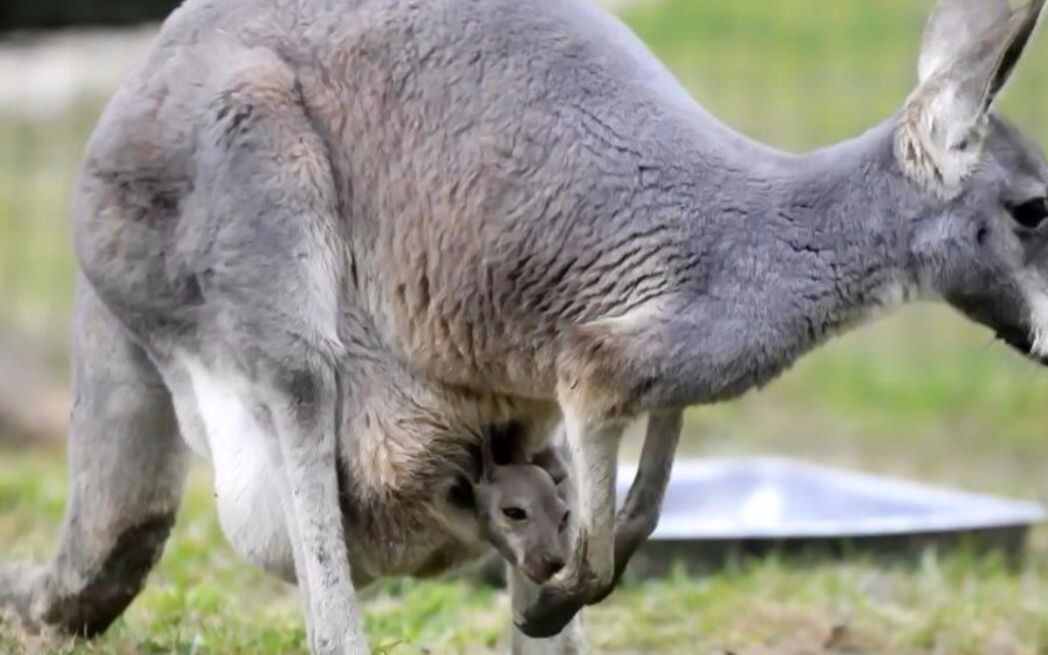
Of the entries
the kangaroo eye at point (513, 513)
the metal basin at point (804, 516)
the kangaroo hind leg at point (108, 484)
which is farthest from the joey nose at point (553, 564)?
the metal basin at point (804, 516)

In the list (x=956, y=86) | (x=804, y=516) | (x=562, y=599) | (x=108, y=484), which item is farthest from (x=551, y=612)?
(x=804, y=516)

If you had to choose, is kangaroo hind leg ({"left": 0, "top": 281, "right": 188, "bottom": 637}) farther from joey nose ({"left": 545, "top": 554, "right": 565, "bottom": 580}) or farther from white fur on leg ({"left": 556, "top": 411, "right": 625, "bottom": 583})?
white fur on leg ({"left": 556, "top": 411, "right": 625, "bottom": 583})

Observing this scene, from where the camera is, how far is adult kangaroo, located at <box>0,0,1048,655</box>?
13.8 ft

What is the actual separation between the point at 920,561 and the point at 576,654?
2346 millimetres

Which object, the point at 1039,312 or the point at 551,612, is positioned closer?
the point at 1039,312

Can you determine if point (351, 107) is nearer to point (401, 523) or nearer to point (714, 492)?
point (401, 523)

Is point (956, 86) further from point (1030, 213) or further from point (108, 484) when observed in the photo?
point (108, 484)

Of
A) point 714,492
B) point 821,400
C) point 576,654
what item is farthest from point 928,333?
point 576,654

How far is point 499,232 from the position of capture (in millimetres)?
4387

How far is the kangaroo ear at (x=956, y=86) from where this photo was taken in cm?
401

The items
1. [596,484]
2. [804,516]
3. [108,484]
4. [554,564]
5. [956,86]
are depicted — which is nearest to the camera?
[956,86]

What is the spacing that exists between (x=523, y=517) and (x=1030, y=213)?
49.8 inches

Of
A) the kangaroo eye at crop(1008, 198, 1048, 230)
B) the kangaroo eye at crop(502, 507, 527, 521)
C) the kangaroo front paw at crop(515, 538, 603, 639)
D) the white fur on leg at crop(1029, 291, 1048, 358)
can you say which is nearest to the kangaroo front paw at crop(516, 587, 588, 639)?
the kangaroo front paw at crop(515, 538, 603, 639)

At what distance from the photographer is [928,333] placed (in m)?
11.4
